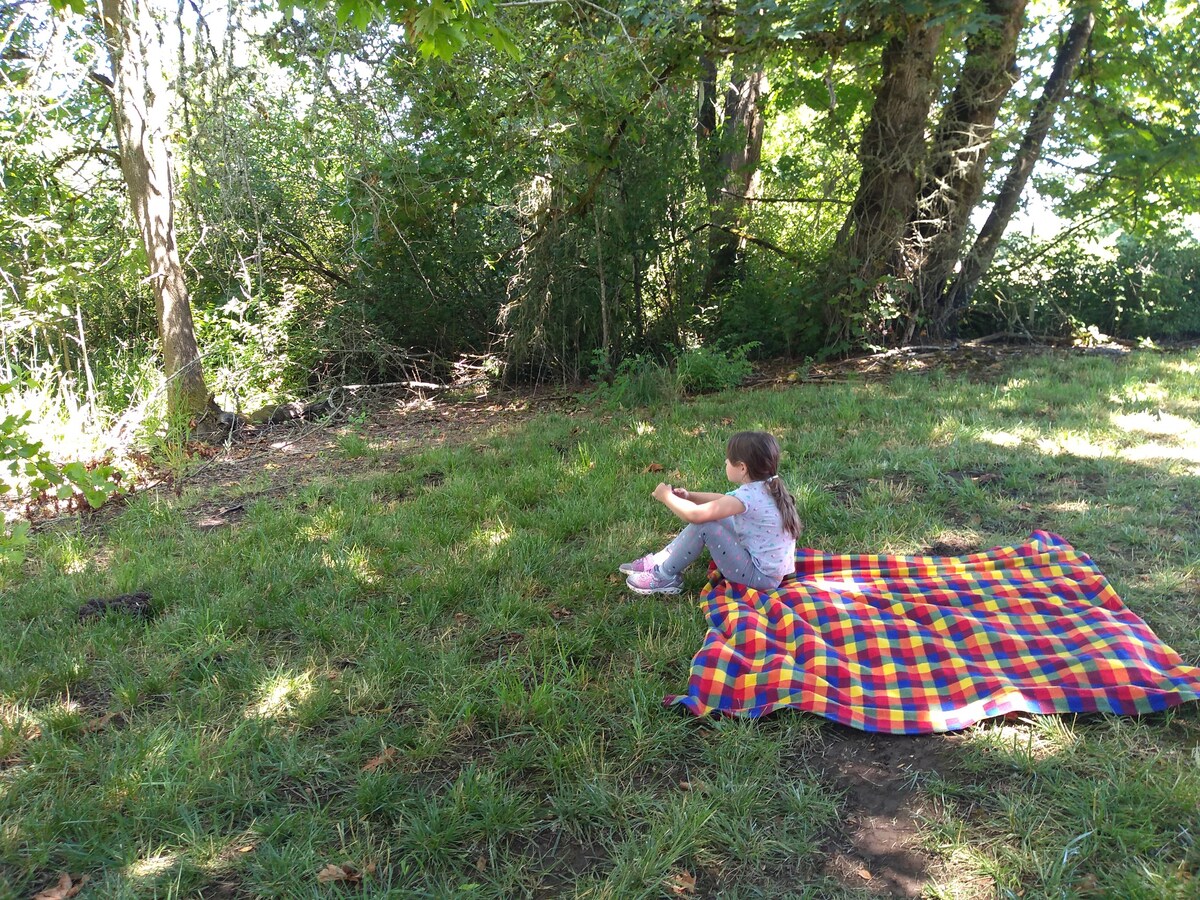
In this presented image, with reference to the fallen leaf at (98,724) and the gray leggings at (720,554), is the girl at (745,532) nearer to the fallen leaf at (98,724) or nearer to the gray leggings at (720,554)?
the gray leggings at (720,554)

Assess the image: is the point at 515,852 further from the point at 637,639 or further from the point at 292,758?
the point at 637,639

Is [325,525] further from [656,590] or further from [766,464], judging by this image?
[766,464]

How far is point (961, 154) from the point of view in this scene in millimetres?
8586

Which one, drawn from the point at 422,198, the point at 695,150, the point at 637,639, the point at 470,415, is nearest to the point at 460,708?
the point at 637,639

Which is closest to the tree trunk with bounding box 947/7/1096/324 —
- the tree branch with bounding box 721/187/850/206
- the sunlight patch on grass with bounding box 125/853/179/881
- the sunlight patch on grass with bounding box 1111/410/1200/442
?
the tree branch with bounding box 721/187/850/206

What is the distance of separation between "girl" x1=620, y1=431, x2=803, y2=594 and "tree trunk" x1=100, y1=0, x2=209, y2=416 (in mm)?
5145

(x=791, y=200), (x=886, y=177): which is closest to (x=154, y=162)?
(x=791, y=200)

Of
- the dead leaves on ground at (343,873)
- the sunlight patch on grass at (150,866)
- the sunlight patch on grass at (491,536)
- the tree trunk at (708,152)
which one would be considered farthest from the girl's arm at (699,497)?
the tree trunk at (708,152)

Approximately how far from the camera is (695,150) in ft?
27.6

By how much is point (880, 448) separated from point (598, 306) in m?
4.07

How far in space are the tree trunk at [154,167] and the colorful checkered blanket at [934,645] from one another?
5.58m

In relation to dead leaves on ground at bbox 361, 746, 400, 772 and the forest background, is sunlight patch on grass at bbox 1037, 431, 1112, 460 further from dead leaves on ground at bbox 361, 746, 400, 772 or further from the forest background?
dead leaves on ground at bbox 361, 746, 400, 772

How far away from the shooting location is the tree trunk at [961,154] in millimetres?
8109

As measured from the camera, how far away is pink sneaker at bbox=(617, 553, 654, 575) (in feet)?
12.1
